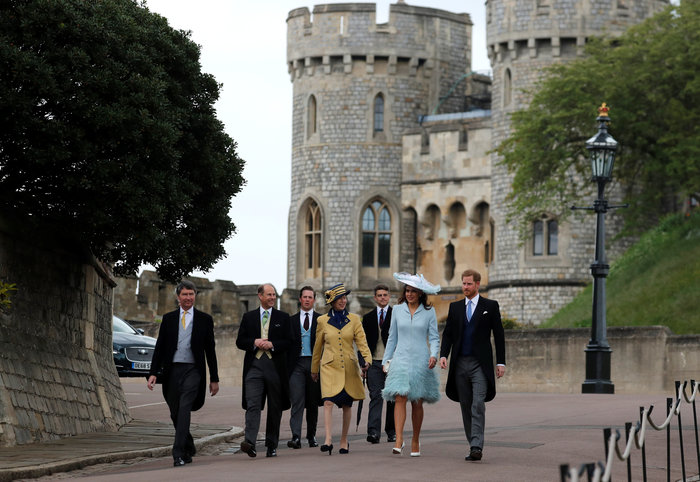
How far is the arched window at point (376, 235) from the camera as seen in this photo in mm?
60312

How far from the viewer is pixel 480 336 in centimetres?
1502

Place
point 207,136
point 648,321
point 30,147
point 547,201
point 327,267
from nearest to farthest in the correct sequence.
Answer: point 30,147 → point 207,136 → point 648,321 → point 547,201 → point 327,267

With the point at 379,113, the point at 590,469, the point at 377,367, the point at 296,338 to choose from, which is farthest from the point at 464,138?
the point at 590,469

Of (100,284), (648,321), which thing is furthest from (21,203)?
(648,321)

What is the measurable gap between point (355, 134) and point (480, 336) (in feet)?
149

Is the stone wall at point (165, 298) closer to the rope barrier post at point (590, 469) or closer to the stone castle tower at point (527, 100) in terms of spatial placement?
the stone castle tower at point (527, 100)

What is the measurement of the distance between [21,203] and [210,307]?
97.4ft

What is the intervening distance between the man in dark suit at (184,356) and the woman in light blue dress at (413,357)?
5.80ft

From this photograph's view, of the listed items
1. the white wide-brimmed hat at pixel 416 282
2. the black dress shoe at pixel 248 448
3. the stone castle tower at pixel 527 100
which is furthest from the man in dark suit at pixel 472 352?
the stone castle tower at pixel 527 100

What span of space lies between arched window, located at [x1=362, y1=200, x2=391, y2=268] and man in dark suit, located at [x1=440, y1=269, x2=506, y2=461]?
45.1 metres

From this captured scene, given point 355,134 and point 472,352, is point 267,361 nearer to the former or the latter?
point 472,352

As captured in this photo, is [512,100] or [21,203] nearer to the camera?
[21,203]

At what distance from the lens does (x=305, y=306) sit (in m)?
16.1

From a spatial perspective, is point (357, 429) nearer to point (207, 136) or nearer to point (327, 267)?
point (207, 136)
